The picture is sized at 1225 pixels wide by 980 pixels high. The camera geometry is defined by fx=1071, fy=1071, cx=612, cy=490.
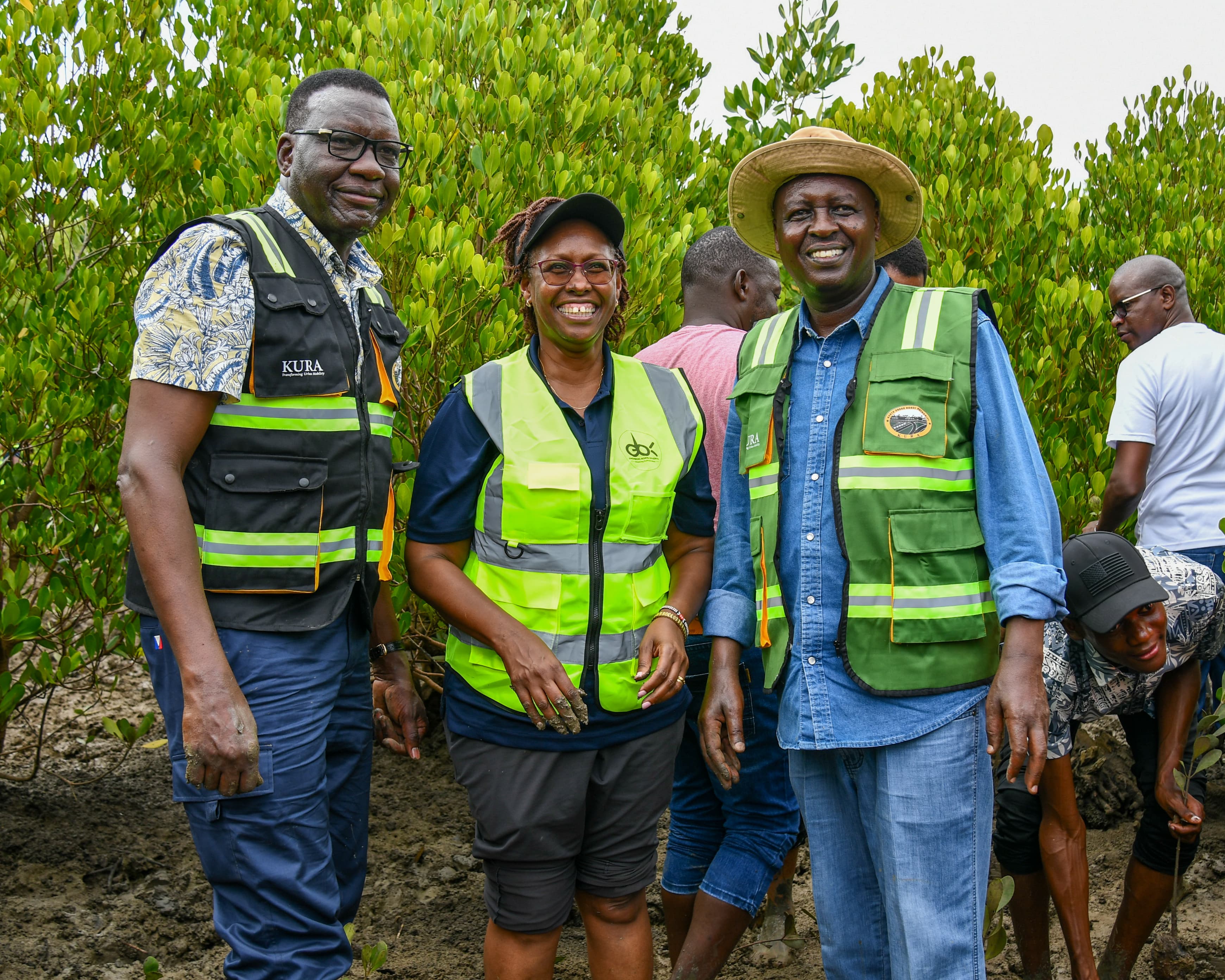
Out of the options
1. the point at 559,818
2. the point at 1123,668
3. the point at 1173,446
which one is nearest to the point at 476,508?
the point at 559,818

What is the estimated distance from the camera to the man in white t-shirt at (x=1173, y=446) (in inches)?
160

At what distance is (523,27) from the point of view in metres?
5.70

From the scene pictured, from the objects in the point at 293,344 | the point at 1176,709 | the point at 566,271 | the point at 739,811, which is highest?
the point at 566,271

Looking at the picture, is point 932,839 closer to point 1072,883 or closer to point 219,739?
point 1072,883

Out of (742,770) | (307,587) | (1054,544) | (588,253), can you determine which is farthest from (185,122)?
(1054,544)

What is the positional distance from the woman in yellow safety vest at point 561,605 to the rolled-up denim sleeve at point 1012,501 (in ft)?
2.39

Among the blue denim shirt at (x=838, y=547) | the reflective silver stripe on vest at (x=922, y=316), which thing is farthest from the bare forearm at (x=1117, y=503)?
the reflective silver stripe on vest at (x=922, y=316)

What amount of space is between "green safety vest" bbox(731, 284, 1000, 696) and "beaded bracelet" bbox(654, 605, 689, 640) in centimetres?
40

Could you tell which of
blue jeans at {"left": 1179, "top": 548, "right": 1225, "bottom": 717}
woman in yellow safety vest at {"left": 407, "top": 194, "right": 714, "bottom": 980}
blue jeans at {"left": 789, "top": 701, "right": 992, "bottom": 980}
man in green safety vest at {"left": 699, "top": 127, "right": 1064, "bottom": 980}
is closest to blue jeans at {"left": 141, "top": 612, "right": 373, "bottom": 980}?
woman in yellow safety vest at {"left": 407, "top": 194, "right": 714, "bottom": 980}

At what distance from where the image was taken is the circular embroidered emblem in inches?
90.4

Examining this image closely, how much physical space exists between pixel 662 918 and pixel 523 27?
14.6 feet

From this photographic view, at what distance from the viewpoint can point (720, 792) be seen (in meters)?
3.22

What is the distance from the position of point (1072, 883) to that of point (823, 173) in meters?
2.10

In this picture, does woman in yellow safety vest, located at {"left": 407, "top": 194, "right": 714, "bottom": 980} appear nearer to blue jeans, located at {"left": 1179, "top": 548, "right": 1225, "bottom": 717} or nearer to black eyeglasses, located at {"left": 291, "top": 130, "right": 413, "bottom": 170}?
black eyeglasses, located at {"left": 291, "top": 130, "right": 413, "bottom": 170}
